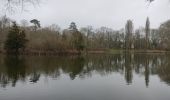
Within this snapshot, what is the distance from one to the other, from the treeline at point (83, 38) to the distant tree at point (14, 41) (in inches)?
9.1

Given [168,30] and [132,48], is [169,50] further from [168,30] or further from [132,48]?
[168,30]

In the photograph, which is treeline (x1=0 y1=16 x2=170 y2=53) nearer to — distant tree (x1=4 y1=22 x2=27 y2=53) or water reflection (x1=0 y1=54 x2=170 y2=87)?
distant tree (x1=4 y1=22 x2=27 y2=53)

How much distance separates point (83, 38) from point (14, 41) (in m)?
25.8

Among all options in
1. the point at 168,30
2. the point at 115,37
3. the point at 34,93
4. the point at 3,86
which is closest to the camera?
the point at 34,93

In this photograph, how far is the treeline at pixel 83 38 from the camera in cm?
6951

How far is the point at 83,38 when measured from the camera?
3263 inches

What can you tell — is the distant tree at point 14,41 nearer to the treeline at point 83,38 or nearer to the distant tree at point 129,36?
the treeline at point 83,38

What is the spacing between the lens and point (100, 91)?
741 inches

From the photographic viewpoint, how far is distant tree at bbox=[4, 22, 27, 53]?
63125mm

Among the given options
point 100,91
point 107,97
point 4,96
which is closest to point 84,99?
point 107,97

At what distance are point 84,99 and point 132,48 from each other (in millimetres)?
98113

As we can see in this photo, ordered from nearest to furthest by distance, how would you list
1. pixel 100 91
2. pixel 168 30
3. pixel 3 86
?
pixel 100 91, pixel 3 86, pixel 168 30

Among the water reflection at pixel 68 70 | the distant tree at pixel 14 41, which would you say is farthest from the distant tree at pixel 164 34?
the distant tree at pixel 14 41

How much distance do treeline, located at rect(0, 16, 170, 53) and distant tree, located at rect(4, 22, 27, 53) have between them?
0.23 metres
